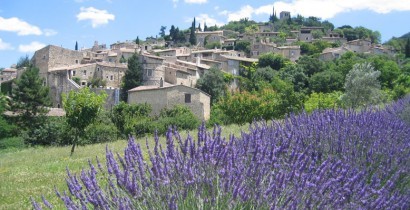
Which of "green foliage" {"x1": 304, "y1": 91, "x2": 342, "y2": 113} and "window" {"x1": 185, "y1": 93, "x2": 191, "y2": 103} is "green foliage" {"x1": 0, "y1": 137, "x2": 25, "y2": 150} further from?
"green foliage" {"x1": 304, "y1": 91, "x2": 342, "y2": 113}

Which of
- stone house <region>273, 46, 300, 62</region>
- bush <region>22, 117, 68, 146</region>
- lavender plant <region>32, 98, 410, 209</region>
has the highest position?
stone house <region>273, 46, 300, 62</region>

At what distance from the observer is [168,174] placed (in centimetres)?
298

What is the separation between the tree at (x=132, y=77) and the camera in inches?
2068

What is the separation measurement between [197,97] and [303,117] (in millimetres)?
34005

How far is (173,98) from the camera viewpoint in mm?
39219

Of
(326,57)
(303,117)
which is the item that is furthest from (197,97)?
(326,57)

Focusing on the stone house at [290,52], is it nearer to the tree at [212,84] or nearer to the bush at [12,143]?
the tree at [212,84]

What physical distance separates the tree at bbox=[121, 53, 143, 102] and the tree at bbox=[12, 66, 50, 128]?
15.2 m

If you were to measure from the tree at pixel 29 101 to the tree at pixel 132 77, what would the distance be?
49.7ft

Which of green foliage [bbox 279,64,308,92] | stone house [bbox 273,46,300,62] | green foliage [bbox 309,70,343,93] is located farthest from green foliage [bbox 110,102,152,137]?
stone house [bbox 273,46,300,62]

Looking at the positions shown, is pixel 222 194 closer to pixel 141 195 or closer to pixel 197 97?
pixel 141 195

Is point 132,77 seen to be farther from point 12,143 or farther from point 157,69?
point 12,143

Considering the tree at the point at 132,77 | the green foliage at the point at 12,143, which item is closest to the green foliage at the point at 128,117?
the green foliage at the point at 12,143

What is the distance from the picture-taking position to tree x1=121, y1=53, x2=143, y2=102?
5253cm
